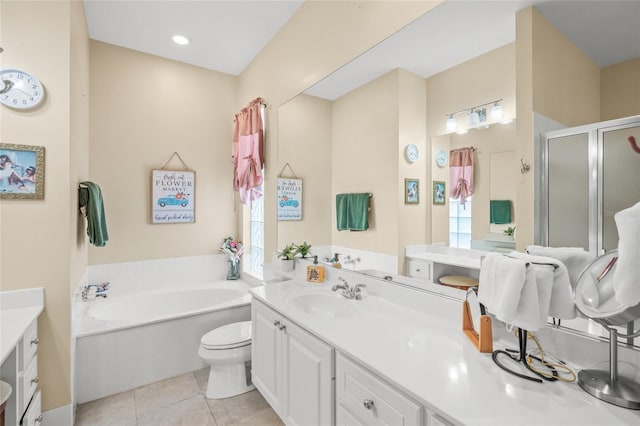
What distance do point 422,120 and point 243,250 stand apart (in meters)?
2.61

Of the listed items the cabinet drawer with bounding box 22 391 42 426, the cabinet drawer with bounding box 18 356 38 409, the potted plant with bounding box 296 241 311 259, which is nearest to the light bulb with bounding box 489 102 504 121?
the potted plant with bounding box 296 241 311 259

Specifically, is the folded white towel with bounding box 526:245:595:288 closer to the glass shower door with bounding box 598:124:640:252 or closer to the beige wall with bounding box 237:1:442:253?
the glass shower door with bounding box 598:124:640:252

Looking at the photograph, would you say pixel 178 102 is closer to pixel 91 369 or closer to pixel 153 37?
pixel 153 37

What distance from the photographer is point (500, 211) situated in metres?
1.25

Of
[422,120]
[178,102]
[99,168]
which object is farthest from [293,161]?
[99,168]

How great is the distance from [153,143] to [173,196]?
582mm

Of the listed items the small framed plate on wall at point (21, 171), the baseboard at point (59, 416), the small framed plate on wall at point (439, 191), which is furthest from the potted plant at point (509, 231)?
the baseboard at point (59, 416)

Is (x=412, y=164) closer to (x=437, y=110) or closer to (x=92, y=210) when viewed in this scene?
(x=437, y=110)

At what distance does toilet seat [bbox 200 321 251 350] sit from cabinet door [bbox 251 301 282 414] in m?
0.23

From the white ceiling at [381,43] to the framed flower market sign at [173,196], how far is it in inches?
49.3

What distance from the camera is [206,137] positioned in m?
3.45

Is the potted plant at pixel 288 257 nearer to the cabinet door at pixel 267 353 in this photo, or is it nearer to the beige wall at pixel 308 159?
the beige wall at pixel 308 159

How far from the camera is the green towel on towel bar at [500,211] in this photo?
123 cm

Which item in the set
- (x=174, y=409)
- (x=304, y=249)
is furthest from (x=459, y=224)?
(x=174, y=409)
